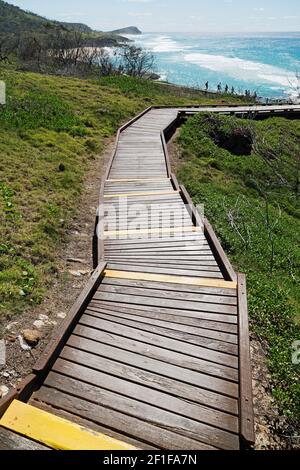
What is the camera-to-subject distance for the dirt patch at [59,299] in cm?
Answer: 582

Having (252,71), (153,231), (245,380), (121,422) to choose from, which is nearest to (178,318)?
(245,380)

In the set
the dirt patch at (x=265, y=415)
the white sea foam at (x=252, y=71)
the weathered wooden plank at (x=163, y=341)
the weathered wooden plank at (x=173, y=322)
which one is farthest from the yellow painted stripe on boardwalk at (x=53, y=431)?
the white sea foam at (x=252, y=71)

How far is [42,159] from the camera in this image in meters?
14.3

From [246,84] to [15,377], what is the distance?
9231 cm

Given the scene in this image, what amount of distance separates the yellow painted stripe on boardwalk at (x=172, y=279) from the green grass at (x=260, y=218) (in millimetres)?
791

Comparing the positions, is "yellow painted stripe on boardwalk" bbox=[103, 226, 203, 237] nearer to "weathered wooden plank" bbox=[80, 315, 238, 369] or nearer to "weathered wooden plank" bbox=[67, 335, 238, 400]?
"weathered wooden plank" bbox=[80, 315, 238, 369]

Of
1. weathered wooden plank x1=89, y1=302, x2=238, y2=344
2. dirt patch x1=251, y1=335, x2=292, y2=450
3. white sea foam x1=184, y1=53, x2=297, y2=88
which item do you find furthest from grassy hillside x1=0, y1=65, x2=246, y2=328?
white sea foam x1=184, y1=53, x2=297, y2=88

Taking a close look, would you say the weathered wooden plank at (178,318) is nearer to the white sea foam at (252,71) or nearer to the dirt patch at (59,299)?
the dirt patch at (59,299)

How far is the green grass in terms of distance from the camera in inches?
267

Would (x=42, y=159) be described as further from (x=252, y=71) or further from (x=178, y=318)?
(x=252, y=71)

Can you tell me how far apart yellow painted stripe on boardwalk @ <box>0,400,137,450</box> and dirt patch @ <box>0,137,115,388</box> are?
3.88ft

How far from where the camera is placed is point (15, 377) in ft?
18.2
